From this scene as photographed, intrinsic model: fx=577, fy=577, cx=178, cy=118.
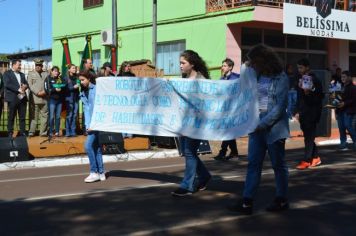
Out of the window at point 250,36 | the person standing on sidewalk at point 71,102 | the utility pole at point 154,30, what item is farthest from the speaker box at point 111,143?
the window at point 250,36

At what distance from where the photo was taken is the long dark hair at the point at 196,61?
810cm

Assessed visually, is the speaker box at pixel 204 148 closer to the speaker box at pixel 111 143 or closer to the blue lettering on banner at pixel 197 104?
the speaker box at pixel 111 143

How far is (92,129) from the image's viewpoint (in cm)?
902

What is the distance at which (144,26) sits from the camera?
25.7 meters

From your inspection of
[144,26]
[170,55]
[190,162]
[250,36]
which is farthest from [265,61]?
[144,26]

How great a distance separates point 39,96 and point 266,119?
371 inches

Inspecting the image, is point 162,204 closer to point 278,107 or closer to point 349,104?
point 278,107

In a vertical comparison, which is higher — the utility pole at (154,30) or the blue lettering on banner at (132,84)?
the utility pole at (154,30)

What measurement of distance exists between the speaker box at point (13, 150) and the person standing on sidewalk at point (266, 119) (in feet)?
21.8

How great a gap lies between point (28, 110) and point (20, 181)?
6021mm

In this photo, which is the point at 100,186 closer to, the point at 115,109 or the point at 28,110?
the point at 115,109

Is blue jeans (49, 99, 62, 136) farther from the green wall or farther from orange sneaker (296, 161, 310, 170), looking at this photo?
the green wall

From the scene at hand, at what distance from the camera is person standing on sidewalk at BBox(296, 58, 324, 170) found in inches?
419

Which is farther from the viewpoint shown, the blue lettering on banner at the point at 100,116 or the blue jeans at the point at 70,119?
the blue jeans at the point at 70,119
